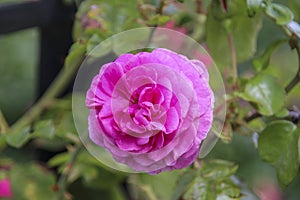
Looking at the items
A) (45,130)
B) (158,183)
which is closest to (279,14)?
(45,130)

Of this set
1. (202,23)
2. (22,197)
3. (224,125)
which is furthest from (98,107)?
(22,197)

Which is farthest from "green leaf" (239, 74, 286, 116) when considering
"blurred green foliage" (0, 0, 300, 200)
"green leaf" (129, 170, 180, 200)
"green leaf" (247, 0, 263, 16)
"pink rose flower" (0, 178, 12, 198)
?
"pink rose flower" (0, 178, 12, 198)

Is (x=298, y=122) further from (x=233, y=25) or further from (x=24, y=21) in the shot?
(x=24, y=21)

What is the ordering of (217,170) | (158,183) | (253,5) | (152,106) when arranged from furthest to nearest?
(158,183), (217,170), (253,5), (152,106)

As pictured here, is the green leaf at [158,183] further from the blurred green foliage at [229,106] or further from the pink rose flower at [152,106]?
the pink rose flower at [152,106]

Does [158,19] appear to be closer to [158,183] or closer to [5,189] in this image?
[158,183]

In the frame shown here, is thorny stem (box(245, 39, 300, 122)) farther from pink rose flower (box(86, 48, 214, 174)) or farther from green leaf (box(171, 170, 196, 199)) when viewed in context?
pink rose flower (box(86, 48, 214, 174))
